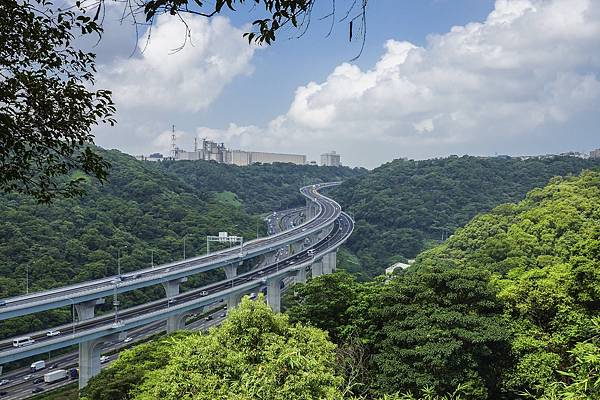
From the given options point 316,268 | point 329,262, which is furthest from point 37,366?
point 329,262

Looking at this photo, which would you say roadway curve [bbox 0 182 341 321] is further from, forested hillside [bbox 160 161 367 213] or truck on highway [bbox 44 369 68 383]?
forested hillside [bbox 160 161 367 213]

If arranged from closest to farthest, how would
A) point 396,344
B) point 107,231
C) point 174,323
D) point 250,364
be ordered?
point 250,364 < point 396,344 < point 174,323 < point 107,231

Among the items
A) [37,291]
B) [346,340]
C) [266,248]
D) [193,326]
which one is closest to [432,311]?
[346,340]

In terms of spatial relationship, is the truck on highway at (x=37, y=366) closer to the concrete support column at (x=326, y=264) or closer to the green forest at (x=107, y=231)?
the green forest at (x=107, y=231)

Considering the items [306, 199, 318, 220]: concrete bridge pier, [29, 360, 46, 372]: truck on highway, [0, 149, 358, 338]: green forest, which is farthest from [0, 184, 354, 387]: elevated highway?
[306, 199, 318, 220]: concrete bridge pier

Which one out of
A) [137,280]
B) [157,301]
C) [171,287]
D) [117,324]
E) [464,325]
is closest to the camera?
[464,325]

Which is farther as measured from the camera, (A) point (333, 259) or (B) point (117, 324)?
(A) point (333, 259)

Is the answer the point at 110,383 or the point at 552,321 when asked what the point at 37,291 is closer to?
the point at 110,383

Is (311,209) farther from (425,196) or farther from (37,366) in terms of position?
(37,366)
